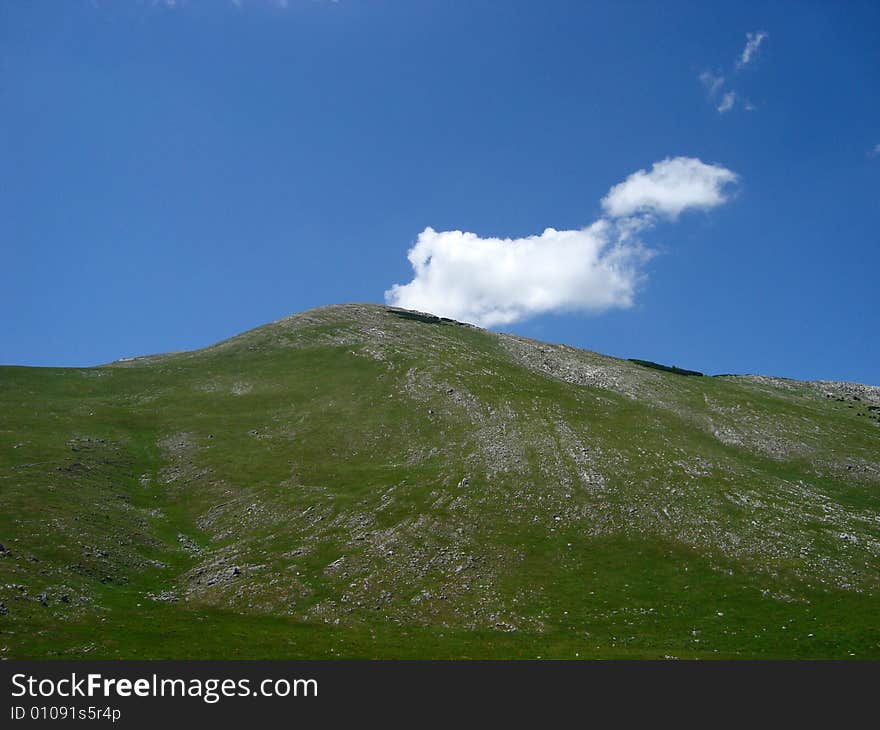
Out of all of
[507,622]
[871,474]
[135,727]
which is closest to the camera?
[135,727]

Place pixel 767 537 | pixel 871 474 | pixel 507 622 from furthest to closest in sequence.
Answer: pixel 871 474
pixel 767 537
pixel 507 622

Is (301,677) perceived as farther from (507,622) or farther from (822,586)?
(822,586)

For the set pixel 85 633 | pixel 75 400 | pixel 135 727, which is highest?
pixel 75 400

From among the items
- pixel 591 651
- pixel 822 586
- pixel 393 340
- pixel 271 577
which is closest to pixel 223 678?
pixel 271 577

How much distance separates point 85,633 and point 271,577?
16.7 metres

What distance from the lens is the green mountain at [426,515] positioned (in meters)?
45.7

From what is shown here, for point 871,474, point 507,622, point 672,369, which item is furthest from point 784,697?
point 672,369

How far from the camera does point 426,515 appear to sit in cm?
6334

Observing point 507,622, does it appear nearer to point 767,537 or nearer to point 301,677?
point 301,677

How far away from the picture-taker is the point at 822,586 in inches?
2108

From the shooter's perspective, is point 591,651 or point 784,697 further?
point 591,651

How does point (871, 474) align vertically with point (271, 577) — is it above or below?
above

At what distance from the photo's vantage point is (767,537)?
199ft

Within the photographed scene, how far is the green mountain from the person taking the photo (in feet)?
150
